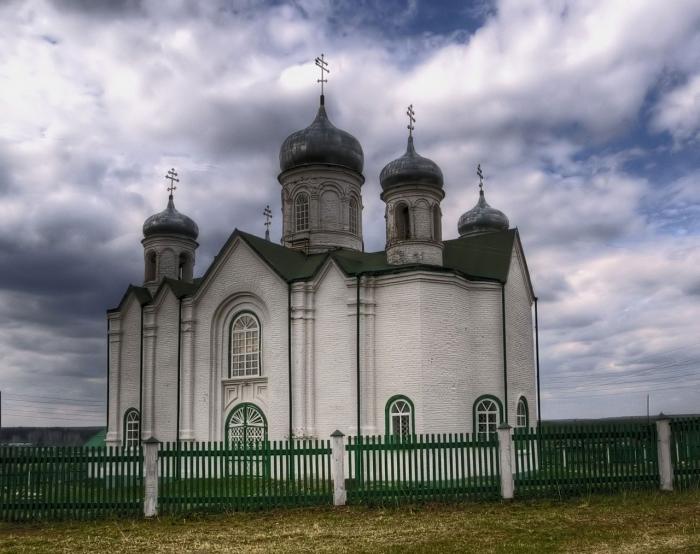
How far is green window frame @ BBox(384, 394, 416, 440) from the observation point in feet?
58.7

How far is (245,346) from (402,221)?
5.49m

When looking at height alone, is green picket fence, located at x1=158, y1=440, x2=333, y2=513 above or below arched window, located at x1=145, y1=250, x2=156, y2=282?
below

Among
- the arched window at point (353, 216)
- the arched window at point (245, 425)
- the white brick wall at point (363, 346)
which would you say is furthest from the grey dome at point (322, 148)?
the arched window at point (245, 425)

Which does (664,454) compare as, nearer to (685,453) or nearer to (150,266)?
(685,453)

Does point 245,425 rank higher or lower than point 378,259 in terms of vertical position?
lower

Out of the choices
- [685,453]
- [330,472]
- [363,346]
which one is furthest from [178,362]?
[685,453]

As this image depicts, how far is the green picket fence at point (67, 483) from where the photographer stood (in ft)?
38.7

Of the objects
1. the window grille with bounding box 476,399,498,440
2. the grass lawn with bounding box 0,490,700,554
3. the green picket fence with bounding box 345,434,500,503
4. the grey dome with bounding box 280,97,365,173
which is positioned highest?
the grey dome with bounding box 280,97,365,173

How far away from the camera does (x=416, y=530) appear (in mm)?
10164

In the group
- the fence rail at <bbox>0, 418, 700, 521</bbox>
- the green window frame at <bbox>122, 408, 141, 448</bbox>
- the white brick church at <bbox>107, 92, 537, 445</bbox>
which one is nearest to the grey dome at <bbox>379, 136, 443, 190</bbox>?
the white brick church at <bbox>107, 92, 537, 445</bbox>

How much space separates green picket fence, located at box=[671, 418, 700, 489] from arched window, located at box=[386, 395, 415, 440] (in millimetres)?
6226

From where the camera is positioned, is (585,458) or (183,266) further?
(183,266)

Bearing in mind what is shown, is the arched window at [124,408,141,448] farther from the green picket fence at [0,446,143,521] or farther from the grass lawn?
the grass lawn

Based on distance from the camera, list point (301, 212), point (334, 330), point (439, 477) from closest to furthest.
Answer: point (439, 477) → point (334, 330) → point (301, 212)
